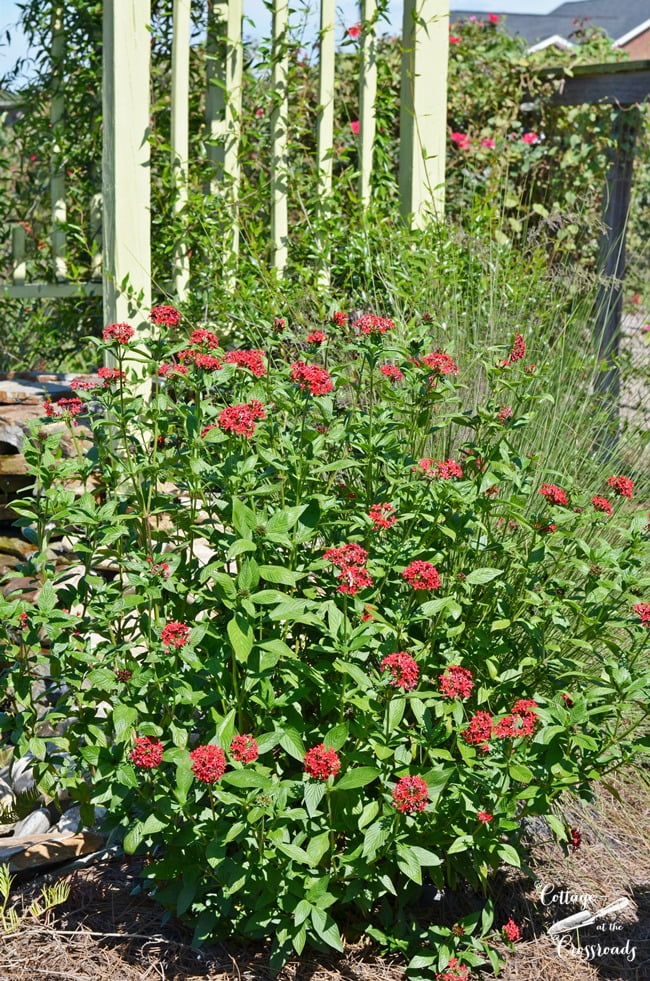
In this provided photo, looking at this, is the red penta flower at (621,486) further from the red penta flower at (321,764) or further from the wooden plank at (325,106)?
the wooden plank at (325,106)

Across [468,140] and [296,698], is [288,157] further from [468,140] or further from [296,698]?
[296,698]

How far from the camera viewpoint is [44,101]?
179 inches

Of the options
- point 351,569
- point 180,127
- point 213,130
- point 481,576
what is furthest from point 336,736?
point 213,130

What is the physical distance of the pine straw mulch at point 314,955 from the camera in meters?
2.05

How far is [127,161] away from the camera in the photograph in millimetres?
3432

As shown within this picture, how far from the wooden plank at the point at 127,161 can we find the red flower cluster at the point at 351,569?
1.86 metres

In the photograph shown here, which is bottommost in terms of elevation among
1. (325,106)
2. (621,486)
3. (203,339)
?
(621,486)

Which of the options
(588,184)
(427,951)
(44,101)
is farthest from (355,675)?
(588,184)

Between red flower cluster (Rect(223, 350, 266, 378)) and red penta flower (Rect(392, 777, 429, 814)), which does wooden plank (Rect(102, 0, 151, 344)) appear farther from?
red penta flower (Rect(392, 777, 429, 814))

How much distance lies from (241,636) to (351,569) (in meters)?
0.22

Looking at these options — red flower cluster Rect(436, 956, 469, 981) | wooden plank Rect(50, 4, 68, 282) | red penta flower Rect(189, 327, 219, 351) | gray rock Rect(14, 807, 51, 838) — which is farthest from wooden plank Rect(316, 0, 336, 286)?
red flower cluster Rect(436, 956, 469, 981)

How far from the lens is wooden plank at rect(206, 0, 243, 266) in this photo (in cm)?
374

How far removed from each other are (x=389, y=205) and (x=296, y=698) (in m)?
2.81

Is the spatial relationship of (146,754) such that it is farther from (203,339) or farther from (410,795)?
(203,339)
